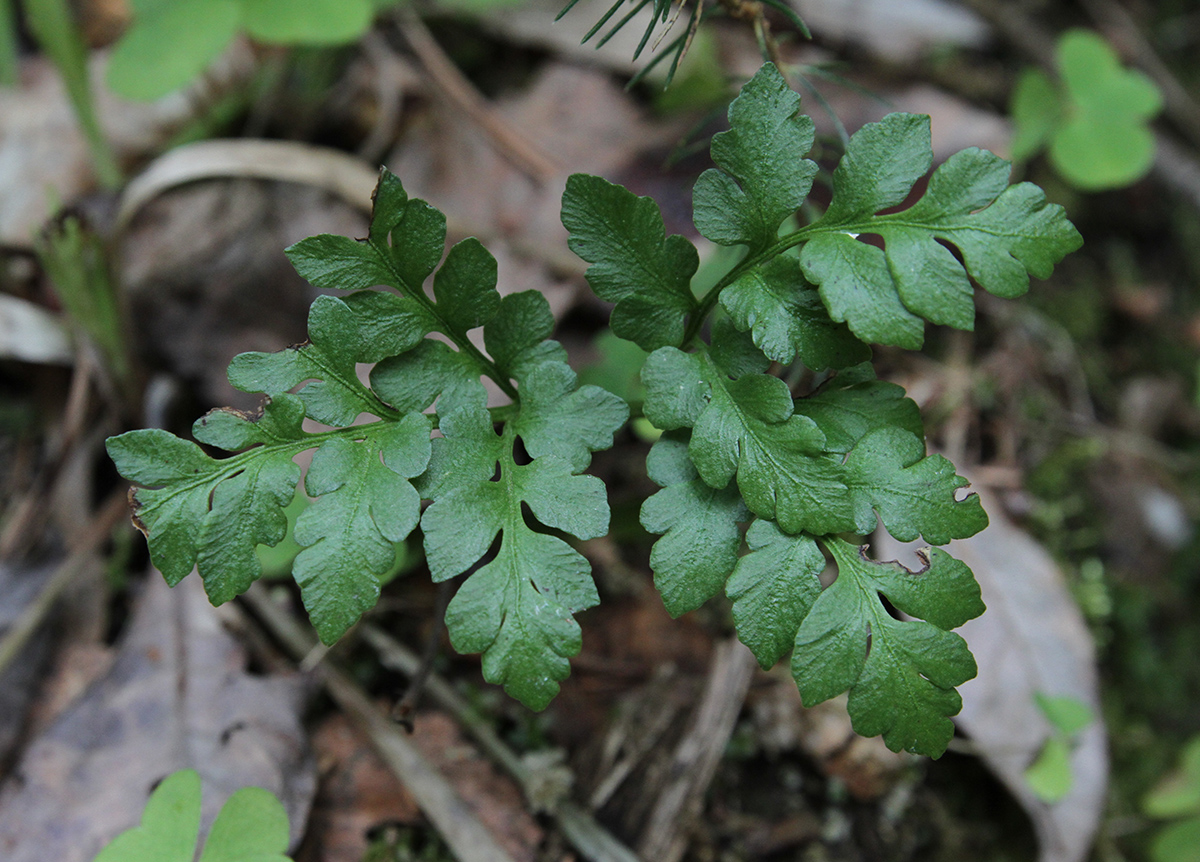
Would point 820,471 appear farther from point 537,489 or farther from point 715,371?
point 537,489

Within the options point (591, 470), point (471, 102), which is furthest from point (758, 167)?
point (471, 102)

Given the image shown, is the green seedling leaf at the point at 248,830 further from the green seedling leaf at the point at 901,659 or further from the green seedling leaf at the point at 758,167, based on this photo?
the green seedling leaf at the point at 758,167

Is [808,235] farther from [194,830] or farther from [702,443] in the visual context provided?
[194,830]

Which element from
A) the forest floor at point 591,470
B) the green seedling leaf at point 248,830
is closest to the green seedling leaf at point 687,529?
the forest floor at point 591,470

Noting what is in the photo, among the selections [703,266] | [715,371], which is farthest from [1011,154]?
[715,371]

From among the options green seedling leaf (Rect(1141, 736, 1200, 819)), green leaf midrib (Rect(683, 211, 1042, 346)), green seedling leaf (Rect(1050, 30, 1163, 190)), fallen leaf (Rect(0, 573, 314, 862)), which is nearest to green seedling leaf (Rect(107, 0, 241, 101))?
fallen leaf (Rect(0, 573, 314, 862))

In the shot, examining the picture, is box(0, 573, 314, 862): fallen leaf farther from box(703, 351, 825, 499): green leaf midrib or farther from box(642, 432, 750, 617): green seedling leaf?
box(703, 351, 825, 499): green leaf midrib
